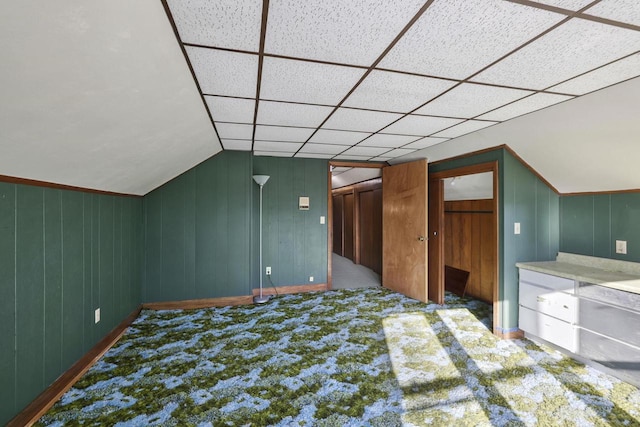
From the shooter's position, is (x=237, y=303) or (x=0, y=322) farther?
(x=237, y=303)

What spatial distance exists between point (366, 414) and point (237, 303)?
2.71 metres

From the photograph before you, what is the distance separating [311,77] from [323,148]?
2.18 meters

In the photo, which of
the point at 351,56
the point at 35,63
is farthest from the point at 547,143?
the point at 35,63

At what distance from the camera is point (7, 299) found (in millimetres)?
1689

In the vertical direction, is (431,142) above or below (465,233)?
above

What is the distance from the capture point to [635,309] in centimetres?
217

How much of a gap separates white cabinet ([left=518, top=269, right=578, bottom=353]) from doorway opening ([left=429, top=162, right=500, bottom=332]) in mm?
955

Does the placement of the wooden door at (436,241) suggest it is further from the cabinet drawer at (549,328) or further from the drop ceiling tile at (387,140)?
the cabinet drawer at (549,328)

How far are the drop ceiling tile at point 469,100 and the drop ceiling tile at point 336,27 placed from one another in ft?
2.80

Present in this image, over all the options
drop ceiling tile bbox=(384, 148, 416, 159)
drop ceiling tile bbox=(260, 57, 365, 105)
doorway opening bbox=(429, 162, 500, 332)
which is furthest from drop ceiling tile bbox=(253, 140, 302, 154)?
doorway opening bbox=(429, 162, 500, 332)

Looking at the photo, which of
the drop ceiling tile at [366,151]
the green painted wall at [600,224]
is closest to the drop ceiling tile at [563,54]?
the green painted wall at [600,224]

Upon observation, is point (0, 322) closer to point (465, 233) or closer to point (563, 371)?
point (563, 371)

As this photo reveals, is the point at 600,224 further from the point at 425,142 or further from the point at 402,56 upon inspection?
the point at 402,56

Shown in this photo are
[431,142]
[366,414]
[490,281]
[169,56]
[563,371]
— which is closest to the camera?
[169,56]
